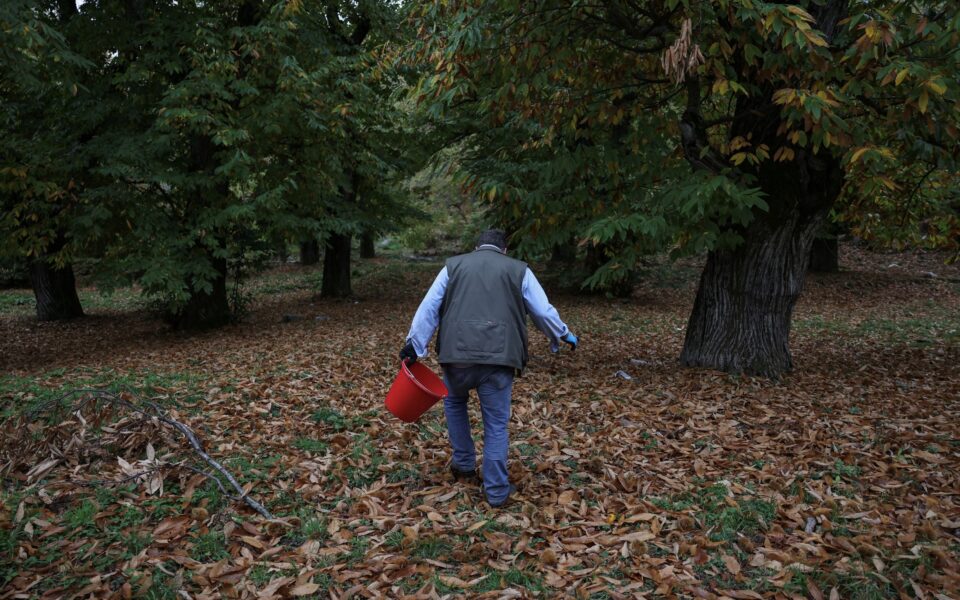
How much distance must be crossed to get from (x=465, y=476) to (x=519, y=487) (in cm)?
42

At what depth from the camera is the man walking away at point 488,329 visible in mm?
4062

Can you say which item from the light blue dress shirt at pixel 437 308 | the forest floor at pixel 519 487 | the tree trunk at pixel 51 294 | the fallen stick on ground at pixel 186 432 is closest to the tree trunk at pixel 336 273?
the tree trunk at pixel 51 294

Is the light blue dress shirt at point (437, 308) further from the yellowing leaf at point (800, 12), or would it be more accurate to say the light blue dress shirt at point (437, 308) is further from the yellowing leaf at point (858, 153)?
the yellowing leaf at point (858, 153)

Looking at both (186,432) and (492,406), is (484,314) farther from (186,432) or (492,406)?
(186,432)

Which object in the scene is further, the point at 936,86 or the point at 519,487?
the point at 936,86

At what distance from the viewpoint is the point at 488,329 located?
13.3 feet

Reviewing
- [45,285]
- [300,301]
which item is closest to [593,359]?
[300,301]

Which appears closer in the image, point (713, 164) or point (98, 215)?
point (713, 164)

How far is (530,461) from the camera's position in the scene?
16.4ft

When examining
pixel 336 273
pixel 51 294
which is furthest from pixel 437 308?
pixel 51 294

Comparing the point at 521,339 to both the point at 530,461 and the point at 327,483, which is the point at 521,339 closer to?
the point at 530,461

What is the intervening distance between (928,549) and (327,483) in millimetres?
3837

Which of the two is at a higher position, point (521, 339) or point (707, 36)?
point (707, 36)

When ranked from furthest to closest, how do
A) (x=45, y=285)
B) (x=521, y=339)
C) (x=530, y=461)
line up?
(x=45, y=285) < (x=530, y=461) < (x=521, y=339)
